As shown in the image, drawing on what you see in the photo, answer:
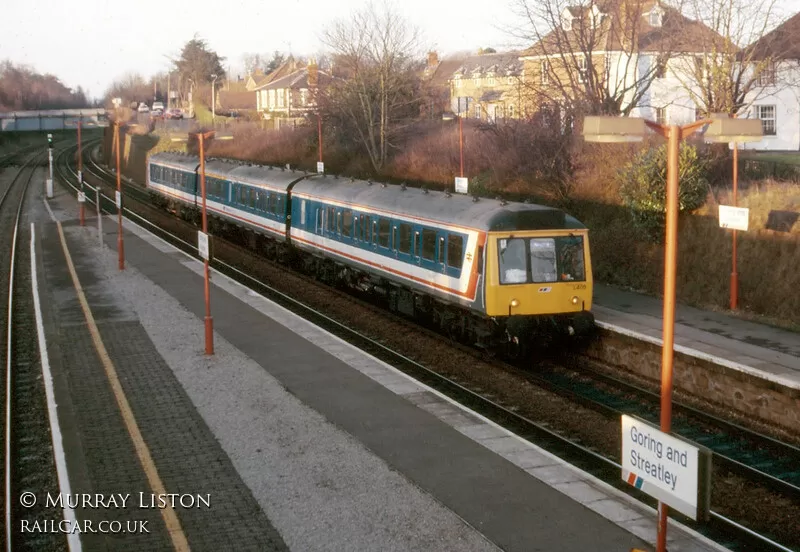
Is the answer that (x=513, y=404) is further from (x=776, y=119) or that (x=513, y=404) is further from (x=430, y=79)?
(x=430, y=79)

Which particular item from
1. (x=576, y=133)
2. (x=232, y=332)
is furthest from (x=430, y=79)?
(x=232, y=332)

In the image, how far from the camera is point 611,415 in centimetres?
1519

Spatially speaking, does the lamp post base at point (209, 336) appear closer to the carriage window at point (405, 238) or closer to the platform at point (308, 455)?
the platform at point (308, 455)

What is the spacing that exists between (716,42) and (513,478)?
857 inches

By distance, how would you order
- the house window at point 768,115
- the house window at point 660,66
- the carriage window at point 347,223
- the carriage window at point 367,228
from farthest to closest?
the house window at point 768,115 → the house window at point 660,66 → the carriage window at point 347,223 → the carriage window at point 367,228

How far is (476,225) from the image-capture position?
18.0 metres

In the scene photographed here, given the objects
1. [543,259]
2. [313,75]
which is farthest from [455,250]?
[313,75]

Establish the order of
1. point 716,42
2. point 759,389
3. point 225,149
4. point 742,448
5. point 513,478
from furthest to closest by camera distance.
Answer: point 225,149 < point 716,42 < point 759,389 < point 742,448 < point 513,478

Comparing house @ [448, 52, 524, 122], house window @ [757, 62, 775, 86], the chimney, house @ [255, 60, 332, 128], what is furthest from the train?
house @ [448, 52, 524, 122]

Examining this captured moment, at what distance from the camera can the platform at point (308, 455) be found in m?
10.2

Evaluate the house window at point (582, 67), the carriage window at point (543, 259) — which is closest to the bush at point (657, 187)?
the house window at point (582, 67)

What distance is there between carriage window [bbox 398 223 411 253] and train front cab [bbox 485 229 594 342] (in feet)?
12.3

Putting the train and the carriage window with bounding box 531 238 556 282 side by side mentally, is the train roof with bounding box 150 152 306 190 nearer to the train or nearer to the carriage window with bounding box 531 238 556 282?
the train

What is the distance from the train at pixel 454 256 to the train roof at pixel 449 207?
3cm
